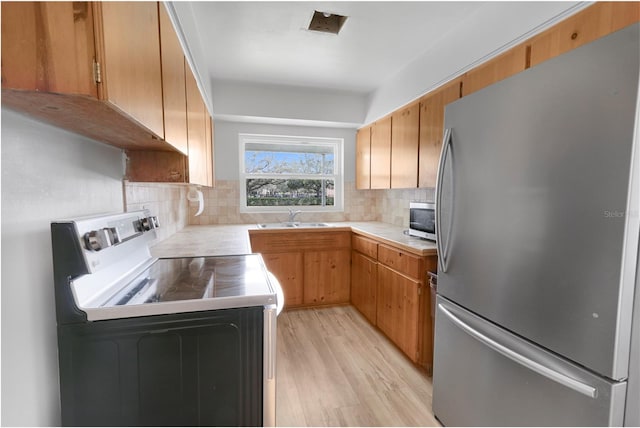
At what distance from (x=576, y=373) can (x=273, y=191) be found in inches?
119

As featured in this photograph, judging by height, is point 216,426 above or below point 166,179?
A: below

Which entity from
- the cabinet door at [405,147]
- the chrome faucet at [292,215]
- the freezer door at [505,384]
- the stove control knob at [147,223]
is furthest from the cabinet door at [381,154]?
the stove control knob at [147,223]

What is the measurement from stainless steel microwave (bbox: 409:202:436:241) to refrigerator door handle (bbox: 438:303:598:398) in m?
0.89

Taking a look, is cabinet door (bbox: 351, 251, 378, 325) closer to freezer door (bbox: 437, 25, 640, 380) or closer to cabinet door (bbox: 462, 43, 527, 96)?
freezer door (bbox: 437, 25, 640, 380)

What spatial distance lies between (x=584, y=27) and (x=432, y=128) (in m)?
0.96

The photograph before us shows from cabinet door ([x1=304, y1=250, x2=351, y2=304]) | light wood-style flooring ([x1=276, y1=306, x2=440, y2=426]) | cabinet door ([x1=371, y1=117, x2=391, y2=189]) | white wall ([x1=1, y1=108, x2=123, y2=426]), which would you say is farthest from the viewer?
cabinet door ([x1=304, y1=250, x2=351, y2=304])

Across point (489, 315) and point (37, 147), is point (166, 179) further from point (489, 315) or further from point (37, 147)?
point (489, 315)

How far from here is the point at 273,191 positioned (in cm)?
349

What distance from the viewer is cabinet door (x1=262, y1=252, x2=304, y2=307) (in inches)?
115

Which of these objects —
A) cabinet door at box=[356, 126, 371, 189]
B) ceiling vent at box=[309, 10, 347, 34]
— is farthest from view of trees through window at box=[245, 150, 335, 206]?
ceiling vent at box=[309, 10, 347, 34]

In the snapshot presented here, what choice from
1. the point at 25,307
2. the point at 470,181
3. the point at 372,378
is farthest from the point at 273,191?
the point at 25,307

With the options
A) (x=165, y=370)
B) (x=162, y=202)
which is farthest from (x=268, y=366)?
(x=162, y=202)

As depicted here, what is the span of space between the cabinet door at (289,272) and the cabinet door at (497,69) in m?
2.05

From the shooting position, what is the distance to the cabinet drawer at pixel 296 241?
2.88 meters
